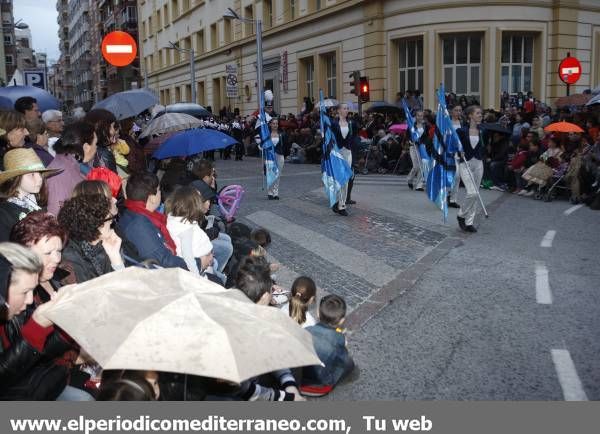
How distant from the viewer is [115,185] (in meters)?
4.89

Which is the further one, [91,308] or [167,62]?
[167,62]

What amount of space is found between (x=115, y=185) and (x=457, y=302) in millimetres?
3403

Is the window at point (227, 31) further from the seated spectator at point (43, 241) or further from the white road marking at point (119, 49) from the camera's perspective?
the seated spectator at point (43, 241)

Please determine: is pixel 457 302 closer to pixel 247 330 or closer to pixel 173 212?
pixel 173 212

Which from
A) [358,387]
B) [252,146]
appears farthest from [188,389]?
[252,146]

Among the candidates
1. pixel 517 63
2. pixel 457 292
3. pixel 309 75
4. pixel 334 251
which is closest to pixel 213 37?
pixel 309 75

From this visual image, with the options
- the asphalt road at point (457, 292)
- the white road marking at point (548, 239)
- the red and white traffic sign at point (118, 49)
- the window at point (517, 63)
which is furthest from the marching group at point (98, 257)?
the window at point (517, 63)

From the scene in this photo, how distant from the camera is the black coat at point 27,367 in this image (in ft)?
9.27

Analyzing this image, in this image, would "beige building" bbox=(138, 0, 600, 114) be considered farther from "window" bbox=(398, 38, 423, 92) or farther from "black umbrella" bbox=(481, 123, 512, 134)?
"black umbrella" bbox=(481, 123, 512, 134)

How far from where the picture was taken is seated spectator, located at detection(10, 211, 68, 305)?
3387mm

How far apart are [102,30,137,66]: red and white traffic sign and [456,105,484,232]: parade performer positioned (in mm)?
5268

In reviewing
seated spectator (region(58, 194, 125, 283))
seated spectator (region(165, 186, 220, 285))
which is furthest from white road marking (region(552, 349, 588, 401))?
seated spectator (region(58, 194, 125, 283))

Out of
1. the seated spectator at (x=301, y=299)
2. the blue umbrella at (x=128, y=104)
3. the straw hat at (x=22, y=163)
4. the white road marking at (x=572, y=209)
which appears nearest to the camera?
the straw hat at (x=22, y=163)

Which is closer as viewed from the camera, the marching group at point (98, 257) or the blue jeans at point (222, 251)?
the marching group at point (98, 257)
